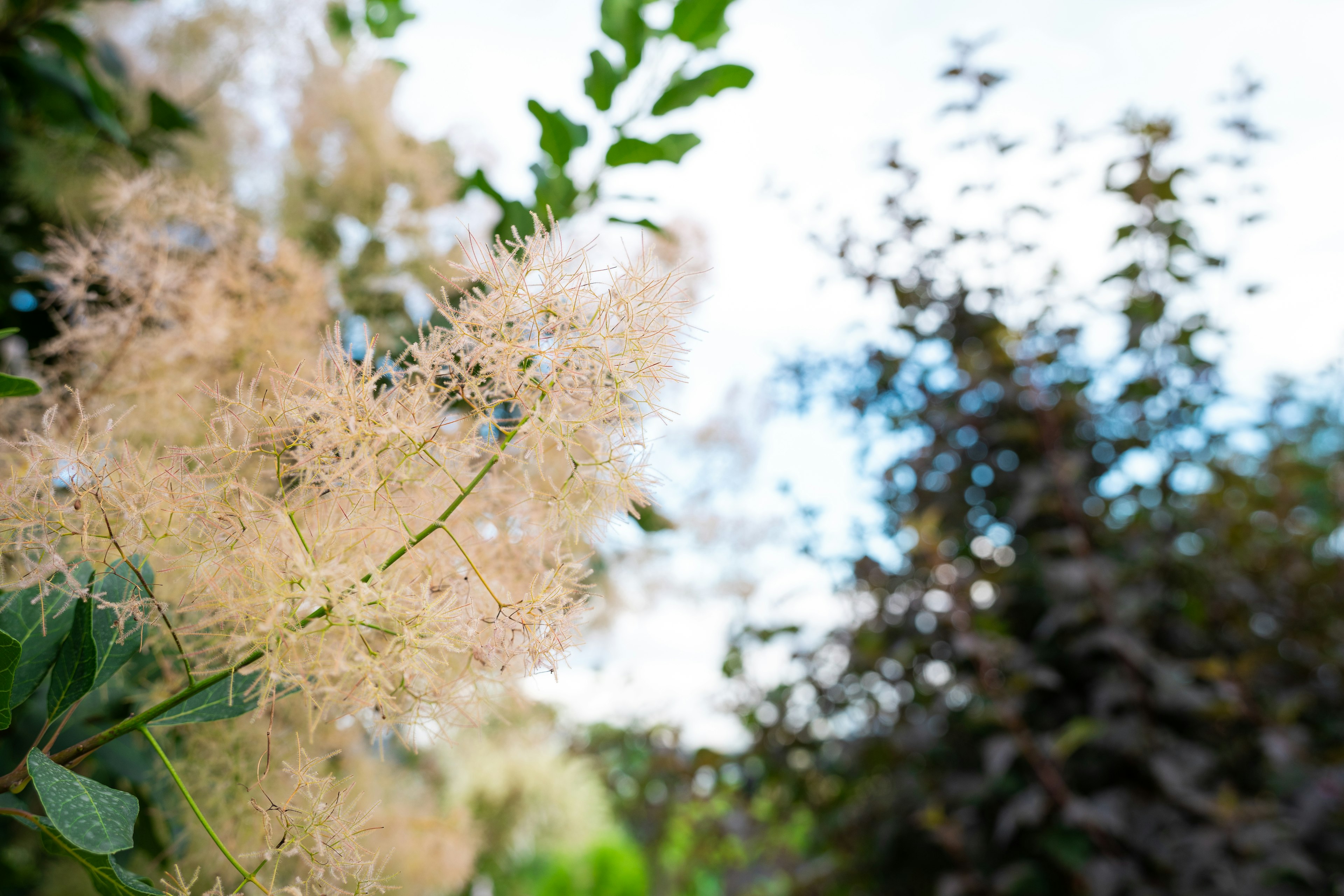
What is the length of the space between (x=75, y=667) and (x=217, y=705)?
7 cm

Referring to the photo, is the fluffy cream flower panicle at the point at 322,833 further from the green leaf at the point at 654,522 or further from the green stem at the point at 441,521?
the green leaf at the point at 654,522

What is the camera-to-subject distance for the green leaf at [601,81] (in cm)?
71

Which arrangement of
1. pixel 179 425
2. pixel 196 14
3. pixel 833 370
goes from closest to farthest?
pixel 179 425, pixel 196 14, pixel 833 370

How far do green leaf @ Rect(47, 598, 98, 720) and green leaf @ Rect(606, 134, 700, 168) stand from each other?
0.51 meters

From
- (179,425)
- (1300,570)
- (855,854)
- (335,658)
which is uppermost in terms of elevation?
(335,658)

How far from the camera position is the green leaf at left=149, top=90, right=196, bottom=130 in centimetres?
90

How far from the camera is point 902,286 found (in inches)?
50.8

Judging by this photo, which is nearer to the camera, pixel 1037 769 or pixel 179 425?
pixel 179 425

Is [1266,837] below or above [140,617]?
below

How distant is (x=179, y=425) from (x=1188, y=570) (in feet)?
4.40

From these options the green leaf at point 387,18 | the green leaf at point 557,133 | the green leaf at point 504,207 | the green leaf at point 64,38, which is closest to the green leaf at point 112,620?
the green leaf at point 504,207

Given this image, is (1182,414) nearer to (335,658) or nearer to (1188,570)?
(1188,570)

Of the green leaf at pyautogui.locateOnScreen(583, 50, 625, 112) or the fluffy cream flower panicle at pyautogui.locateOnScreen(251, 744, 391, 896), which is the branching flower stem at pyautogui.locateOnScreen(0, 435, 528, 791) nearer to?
the fluffy cream flower panicle at pyautogui.locateOnScreen(251, 744, 391, 896)

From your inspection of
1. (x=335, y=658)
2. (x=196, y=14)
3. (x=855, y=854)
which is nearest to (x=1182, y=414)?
(x=855, y=854)
